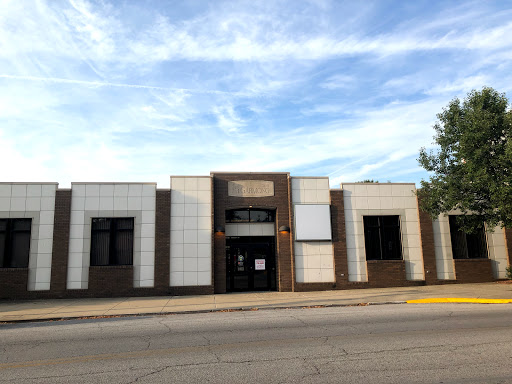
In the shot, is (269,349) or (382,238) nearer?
(269,349)

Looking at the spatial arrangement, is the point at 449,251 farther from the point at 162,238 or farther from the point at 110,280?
the point at 110,280

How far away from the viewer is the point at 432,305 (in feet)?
46.9

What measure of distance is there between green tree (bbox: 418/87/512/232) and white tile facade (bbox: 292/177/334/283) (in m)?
5.59

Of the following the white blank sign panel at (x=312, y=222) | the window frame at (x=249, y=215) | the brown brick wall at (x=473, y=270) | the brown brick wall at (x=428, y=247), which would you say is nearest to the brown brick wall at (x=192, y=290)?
the window frame at (x=249, y=215)

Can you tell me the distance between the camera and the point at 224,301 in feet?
54.3

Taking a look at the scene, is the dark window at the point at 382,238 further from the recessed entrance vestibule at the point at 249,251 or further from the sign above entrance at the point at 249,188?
the sign above entrance at the point at 249,188

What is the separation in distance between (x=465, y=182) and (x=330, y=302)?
9.59m

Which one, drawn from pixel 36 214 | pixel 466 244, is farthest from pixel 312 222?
pixel 36 214

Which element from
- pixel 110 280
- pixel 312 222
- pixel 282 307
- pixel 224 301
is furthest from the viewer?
pixel 312 222

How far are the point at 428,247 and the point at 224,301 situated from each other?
12147mm

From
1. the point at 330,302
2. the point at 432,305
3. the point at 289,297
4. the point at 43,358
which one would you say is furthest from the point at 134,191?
the point at 432,305

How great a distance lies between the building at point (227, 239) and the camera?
19.1 metres

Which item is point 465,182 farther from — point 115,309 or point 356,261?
point 115,309

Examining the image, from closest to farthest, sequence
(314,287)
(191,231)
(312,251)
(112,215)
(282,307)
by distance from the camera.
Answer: (282,307), (112,215), (191,231), (314,287), (312,251)
